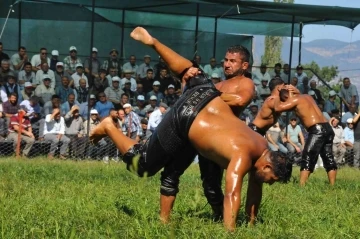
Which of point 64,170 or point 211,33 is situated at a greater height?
point 211,33

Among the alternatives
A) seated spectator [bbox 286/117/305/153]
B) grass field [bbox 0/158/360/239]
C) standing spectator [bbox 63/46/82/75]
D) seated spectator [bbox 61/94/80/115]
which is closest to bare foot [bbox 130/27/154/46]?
grass field [bbox 0/158/360/239]

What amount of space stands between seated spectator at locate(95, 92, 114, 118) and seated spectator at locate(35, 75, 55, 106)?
3.57ft

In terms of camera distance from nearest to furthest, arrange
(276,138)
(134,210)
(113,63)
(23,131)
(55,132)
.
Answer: (134,210) < (23,131) < (55,132) < (113,63) < (276,138)

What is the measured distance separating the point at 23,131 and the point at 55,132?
2.25ft

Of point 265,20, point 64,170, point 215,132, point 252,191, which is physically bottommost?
point 64,170

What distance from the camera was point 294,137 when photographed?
20203 millimetres

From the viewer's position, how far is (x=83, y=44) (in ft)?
67.5

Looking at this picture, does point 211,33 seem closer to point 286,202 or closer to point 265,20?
point 265,20

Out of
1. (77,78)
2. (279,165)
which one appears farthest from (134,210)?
(77,78)

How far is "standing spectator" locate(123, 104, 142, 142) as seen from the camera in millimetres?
17806

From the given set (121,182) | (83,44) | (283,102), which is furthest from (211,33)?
(121,182)

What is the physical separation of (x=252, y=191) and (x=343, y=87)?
16867mm

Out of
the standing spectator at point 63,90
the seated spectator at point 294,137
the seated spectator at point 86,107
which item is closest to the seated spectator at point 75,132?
the seated spectator at point 86,107

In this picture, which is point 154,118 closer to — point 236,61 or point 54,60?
point 54,60
